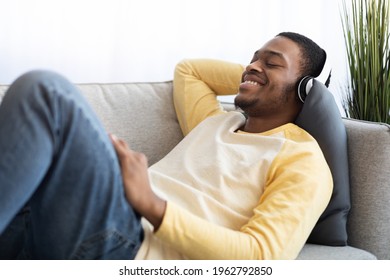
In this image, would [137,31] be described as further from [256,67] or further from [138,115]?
[256,67]

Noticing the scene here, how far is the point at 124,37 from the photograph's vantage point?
218 centimetres

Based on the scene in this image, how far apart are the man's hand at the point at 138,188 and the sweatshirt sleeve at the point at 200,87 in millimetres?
681

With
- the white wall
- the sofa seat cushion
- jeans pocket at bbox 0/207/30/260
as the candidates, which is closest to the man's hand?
jeans pocket at bbox 0/207/30/260

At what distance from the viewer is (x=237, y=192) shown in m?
1.31

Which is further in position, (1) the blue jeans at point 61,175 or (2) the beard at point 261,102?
(2) the beard at point 261,102

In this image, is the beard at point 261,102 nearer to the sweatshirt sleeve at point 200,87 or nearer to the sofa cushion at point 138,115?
the sweatshirt sleeve at point 200,87

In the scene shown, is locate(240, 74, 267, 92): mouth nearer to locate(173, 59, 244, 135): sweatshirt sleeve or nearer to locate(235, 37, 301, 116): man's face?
locate(235, 37, 301, 116): man's face

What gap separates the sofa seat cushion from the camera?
1293 mm

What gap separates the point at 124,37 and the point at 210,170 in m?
1.00

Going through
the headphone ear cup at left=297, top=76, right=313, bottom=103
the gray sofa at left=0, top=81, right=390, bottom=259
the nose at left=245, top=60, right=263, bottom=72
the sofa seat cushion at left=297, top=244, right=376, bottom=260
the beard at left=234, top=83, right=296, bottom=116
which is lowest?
the sofa seat cushion at left=297, top=244, right=376, bottom=260

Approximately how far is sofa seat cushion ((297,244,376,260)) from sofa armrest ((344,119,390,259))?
0.06m

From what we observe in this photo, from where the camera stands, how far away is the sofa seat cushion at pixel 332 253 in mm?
1293

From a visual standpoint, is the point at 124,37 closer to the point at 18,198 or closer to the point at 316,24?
the point at 316,24

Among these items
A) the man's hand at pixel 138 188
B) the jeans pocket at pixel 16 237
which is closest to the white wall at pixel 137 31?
the jeans pocket at pixel 16 237
